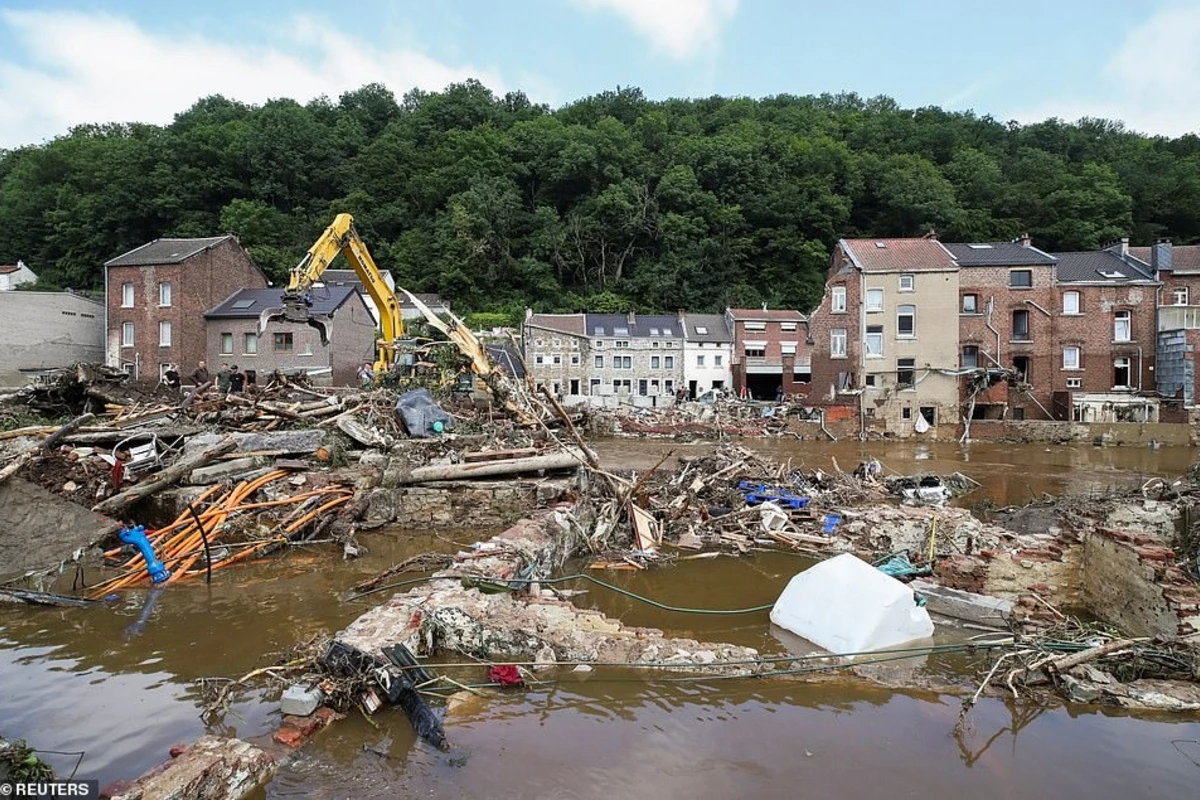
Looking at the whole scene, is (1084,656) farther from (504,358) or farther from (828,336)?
(504,358)

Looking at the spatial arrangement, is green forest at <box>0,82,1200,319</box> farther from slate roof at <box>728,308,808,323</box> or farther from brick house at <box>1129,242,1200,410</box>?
brick house at <box>1129,242,1200,410</box>

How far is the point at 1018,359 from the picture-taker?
38.4 metres

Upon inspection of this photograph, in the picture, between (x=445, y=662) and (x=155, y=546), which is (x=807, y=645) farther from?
(x=155, y=546)

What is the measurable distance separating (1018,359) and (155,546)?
4317 centimetres

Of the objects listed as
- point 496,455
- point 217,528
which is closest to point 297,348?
point 496,455

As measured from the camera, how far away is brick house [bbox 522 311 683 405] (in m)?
50.6

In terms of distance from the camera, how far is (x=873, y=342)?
3734cm

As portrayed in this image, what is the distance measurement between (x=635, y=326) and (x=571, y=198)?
2821 cm

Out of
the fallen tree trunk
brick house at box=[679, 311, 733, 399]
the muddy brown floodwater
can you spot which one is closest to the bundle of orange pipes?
the muddy brown floodwater

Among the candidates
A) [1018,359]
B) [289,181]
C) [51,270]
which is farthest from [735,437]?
[51,270]

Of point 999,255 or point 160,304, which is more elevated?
point 999,255

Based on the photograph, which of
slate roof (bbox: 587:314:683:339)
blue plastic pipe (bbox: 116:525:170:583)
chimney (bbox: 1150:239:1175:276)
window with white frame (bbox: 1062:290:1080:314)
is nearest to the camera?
blue plastic pipe (bbox: 116:525:170:583)

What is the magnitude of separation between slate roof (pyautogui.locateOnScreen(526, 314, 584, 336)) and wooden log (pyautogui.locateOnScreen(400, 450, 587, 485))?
38298 mm

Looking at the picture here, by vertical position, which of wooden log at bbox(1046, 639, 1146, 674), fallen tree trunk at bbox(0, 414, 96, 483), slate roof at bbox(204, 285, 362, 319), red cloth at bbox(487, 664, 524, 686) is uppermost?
slate roof at bbox(204, 285, 362, 319)
